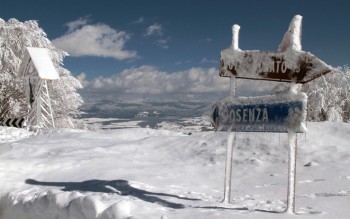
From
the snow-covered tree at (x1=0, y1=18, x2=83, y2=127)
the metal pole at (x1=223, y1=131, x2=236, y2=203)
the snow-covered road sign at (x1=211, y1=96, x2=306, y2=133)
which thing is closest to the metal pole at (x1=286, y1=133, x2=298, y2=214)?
the snow-covered road sign at (x1=211, y1=96, x2=306, y2=133)

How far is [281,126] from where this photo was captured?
18.5 feet

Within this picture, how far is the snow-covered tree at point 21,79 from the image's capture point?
26.3 metres

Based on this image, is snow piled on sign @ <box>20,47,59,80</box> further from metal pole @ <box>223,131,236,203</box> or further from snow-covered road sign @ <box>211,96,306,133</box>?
metal pole @ <box>223,131,236,203</box>

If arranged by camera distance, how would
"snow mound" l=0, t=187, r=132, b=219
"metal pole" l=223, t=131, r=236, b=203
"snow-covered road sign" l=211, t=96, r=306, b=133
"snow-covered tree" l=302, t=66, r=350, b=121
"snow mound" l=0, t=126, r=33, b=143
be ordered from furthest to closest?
"snow-covered tree" l=302, t=66, r=350, b=121
"snow mound" l=0, t=126, r=33, b=143
"metal pole" l=223, t=131, r=236, b=203
"snow-covered road sign" l=211, t=96, r=306, b=133
"snow mound" l=0, t=187, r=132, b=219

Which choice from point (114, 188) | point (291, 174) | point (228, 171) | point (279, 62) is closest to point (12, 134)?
point (114, 188)

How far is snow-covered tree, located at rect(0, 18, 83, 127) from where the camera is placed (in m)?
26.3

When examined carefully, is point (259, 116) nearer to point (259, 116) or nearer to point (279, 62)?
point (259, 116)

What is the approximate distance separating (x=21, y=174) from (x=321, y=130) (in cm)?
711

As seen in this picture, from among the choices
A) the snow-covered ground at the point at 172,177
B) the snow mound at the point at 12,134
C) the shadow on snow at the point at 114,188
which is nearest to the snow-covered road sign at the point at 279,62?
the snow-covered ground at the point at 172,177

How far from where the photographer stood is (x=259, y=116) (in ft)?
19.4

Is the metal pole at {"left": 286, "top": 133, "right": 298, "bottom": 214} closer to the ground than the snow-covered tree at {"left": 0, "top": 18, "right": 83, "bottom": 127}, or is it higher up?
closer to the ground

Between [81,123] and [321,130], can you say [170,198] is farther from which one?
[81,123]

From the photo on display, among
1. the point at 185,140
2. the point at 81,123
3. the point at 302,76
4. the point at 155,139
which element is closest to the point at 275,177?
the point at 302,76

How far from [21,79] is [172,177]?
2059cm
